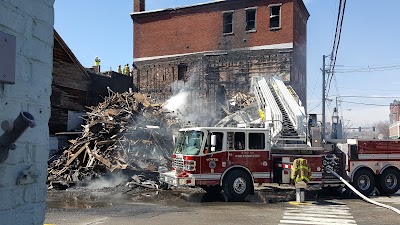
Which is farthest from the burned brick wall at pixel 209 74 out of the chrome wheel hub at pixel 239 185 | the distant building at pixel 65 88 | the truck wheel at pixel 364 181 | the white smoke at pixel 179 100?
the chrome wheel hub at pixel 239 185

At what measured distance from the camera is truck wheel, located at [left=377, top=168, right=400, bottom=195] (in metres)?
15.8

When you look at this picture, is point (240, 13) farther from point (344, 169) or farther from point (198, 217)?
point (198, 217)

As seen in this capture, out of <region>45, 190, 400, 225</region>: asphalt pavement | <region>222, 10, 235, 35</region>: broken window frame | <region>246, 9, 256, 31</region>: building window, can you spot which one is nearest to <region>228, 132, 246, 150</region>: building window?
<region>45, 190, 400, 225</region>: asphalt pavement

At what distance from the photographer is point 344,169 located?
15.6 metres

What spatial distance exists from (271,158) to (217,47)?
2205cm

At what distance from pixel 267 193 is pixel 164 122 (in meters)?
7.85

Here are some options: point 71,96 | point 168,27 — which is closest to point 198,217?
point 71,96

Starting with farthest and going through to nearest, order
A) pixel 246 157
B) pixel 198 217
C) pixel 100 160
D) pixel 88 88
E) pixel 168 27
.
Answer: pixel 168 27 → pixel 88 88 → pixel 100 160 → pixel 246 157 → pixel 198 217

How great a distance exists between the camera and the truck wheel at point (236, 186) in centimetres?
1401

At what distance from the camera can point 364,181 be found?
15711 millimetres

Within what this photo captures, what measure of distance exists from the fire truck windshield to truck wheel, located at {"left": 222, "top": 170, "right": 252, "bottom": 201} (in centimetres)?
142

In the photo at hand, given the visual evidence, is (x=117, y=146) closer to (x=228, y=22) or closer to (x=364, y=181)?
(x=364, y=181)

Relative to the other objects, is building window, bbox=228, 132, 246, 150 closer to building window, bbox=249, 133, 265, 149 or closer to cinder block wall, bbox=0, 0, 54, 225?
building window, bbox=249, 133, 265, 149

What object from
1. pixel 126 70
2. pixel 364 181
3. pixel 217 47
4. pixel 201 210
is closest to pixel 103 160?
pixel 201 210
